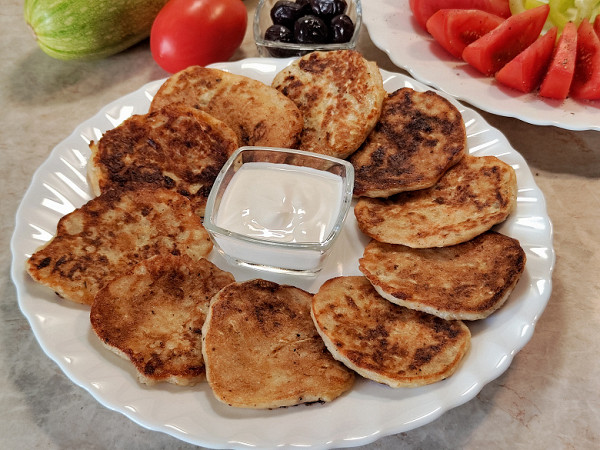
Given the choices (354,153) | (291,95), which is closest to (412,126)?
(354,153)

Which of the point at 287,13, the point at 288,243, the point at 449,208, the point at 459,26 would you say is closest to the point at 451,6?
the point at 459,26

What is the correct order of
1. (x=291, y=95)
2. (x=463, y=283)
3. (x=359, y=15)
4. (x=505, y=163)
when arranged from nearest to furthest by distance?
(x=463, y=283) → (x=505, y=163) → (x=291, y=95) → (x=359, y=15)

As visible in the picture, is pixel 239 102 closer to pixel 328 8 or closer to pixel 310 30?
pixel 310 30

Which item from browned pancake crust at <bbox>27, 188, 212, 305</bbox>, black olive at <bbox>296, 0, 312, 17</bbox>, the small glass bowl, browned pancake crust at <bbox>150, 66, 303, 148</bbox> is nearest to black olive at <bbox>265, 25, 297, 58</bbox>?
the small glass bowl

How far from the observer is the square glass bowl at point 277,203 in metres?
2.18

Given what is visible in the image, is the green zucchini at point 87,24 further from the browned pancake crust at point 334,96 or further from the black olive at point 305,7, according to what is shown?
the browned pancake crust at point 334,96

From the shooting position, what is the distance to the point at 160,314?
6.79 ft

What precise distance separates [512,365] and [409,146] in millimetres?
989

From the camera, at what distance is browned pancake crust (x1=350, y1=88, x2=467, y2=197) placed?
2.45 metres

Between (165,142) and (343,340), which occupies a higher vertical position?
(165,142)

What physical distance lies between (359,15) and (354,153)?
1.06m

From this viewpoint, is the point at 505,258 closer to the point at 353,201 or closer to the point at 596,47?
the point at 353,201

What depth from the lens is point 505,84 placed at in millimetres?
2977

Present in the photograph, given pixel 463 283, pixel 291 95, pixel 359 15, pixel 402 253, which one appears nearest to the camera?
pixel 463 283
